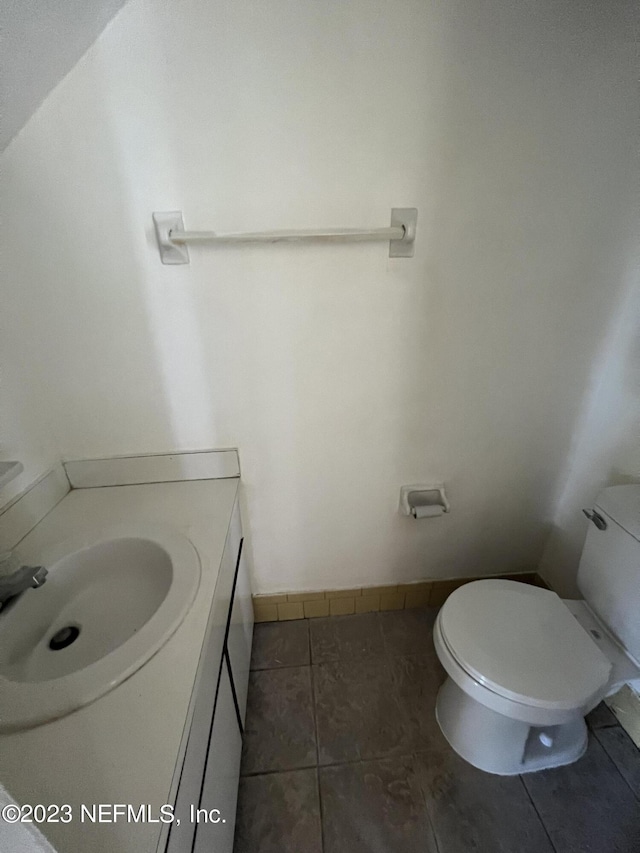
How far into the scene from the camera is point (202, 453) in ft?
4.10

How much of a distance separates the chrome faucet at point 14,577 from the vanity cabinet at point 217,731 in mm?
372

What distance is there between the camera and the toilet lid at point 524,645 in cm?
96

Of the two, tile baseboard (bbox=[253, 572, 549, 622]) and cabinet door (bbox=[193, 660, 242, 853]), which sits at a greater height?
cabinet door (bbox=[193, 660, 242, 853])

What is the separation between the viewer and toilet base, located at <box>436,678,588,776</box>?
113cm

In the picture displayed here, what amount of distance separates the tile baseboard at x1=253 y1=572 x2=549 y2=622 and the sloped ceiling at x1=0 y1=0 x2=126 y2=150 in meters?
1.57

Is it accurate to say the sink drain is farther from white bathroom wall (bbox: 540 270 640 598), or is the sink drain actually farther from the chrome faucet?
white bathroom wall (bbox: 540 270 640 598)

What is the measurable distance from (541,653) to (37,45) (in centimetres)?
174

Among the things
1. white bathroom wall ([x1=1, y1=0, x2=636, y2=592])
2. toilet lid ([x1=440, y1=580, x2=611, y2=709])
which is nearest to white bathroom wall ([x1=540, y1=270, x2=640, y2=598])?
white bathroom wall ([x1=1, y1=0, x2=636, y2=592])

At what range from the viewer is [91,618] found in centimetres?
95

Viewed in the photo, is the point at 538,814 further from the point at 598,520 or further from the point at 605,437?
the point at 605,437

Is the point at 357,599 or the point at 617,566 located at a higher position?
the point at 617,566

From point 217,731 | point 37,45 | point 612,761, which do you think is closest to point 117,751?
point 217,731

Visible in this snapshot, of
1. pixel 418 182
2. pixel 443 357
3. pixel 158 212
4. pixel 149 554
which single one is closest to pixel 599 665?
pixel 443 357

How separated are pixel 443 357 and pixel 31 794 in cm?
126
